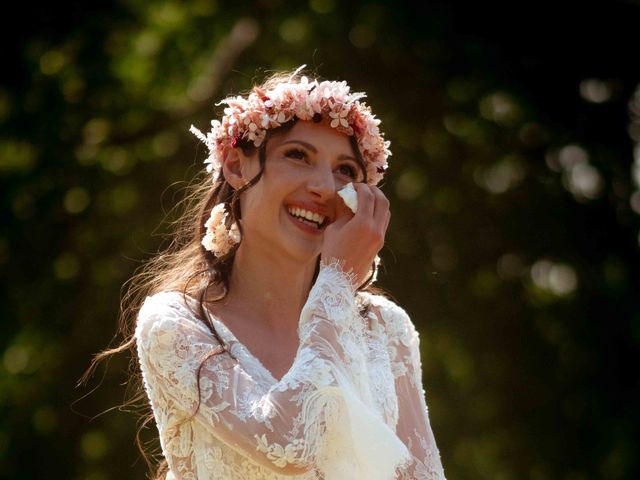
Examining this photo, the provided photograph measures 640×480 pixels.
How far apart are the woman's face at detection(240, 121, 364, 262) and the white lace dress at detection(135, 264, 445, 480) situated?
26 centimetres

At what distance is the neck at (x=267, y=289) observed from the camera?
4629 millimetres

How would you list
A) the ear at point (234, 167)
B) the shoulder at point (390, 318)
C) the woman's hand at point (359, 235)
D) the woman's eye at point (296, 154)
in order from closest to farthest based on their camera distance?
the woman's hand at point (359, 235), the woman's eye at point (296, 154), the ear at point (234, 167), the shoulder at point (390, 318)

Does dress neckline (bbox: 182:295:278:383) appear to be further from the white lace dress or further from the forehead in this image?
the forehead

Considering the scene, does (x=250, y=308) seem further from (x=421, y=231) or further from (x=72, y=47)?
(x=72, y=47)

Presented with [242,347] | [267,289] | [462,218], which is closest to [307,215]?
[267,289]

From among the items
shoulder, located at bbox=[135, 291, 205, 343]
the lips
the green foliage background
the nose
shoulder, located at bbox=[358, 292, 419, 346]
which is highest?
the green foliage background

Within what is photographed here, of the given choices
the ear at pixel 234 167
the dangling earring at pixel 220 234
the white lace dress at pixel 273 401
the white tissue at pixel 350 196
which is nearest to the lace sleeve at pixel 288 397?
the white lace dress at pixel 273 401

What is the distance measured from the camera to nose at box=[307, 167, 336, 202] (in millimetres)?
4449

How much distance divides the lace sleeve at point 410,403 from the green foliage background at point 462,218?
5.00 metres

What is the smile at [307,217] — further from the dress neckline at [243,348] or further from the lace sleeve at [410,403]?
the lace sleeve at [410,403]

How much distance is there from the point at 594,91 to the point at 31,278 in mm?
4411

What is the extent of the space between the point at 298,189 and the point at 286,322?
1.60 feet

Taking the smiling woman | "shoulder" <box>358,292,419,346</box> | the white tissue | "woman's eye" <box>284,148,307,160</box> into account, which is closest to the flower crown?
the smiling woman

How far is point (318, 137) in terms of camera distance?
4.61 m
